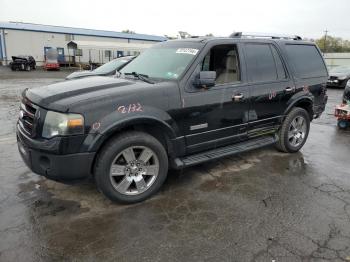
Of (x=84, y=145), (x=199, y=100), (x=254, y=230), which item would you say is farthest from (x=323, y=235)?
(x=84, y=145)

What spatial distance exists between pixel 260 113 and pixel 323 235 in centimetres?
219

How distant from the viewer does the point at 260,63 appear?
16.2ft

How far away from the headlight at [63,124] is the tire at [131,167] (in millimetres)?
395

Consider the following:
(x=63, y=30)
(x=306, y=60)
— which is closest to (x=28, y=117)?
(x=306, y=60)

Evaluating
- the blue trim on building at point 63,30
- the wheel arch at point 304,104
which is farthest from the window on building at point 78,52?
the wheel arch at point 304,104

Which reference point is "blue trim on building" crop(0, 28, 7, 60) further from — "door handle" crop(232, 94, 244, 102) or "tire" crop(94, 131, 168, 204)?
"tire" crop(94, 131, 168, 204)

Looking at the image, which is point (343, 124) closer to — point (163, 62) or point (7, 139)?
point (163, 62)

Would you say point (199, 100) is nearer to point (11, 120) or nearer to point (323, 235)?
point (323, 235)

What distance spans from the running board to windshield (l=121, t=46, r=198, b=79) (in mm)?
1083

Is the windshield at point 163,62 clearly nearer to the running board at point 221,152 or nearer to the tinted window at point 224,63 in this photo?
the tinted window at point 224,63

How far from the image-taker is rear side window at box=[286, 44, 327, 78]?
218 inches

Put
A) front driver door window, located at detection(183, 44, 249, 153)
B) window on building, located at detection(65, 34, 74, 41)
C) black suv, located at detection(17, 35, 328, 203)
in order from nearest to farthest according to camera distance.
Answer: black suv, located at detection(17, 35, 328, 203)
front driver door window, located at detection(183, 44, 249, 153)
window on building, located at detection(65, 34, 74, 41)

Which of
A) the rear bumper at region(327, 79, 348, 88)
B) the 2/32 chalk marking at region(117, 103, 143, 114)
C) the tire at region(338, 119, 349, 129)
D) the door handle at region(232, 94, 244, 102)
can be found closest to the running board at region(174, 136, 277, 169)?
the door handle at region(232, 94, 244, 102)

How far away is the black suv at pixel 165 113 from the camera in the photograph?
3.36 meters
